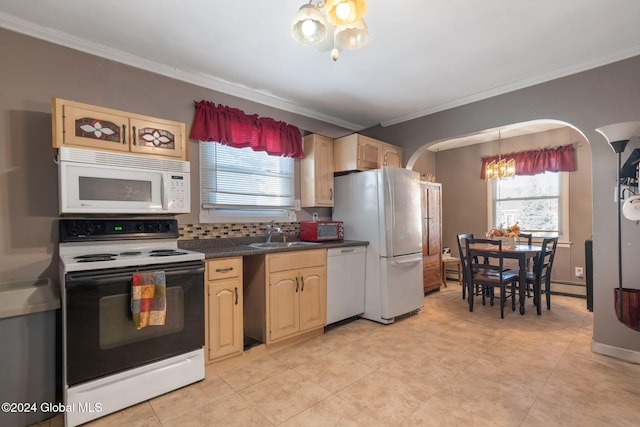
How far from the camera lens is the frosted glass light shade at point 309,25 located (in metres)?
1.42

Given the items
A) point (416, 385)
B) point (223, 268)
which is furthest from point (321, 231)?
point (416, 385)

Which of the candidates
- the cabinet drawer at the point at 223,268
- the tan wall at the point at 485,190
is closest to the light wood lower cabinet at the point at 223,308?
the cabinet drawer at the point at 223,268

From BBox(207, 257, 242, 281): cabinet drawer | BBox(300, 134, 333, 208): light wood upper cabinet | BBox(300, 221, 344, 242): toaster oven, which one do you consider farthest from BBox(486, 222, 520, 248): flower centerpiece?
BBox(207, 257, 242, 281): cabinet drawer

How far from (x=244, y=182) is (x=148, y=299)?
1597mm

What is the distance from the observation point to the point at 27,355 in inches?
70.2

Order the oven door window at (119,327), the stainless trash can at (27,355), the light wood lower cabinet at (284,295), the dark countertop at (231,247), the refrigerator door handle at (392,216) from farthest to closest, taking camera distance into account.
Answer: the refrigerator door handle at (392,216) < the light wood lower cabinet at (284,295) < the dark countertop at (231,247) < the oven door window at (119,327) < the stainless trash can at (27,355)

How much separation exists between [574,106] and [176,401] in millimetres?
3869

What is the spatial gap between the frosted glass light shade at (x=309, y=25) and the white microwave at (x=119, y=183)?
142 cm

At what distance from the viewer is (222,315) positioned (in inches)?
93.5

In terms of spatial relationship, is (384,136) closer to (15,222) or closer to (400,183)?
(400,183)

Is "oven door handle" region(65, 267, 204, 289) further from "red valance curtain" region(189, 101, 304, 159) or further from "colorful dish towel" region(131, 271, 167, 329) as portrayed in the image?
"red valance curtain" region(189, 101, 304, 159)

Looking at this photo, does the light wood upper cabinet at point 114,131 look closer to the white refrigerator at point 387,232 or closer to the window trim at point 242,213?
the window trim at point 242,213

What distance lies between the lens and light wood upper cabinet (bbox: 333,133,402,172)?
3592mm

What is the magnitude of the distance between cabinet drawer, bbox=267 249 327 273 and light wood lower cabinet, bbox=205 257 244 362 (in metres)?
0.31
